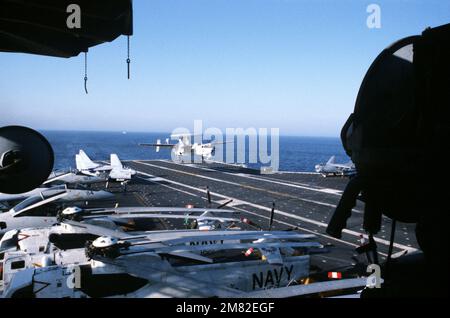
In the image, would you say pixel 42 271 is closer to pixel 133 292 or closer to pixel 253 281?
pixel 133 292

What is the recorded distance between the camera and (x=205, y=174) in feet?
224

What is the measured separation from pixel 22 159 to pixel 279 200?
132 ft

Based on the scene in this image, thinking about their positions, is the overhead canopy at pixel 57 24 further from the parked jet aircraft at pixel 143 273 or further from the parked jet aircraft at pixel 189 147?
the parked jet aircraft at pixel 189 147

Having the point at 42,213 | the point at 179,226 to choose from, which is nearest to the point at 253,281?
the point at 179,226

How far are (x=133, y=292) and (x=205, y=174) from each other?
57.5m

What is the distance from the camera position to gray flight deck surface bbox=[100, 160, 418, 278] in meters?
24.8

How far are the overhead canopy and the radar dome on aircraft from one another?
3278 millimetres

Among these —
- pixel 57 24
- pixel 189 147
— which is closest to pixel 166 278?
pixel 57 24

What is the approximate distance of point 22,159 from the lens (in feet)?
14.4

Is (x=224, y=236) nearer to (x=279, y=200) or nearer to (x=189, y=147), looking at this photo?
(x=279, y=200)

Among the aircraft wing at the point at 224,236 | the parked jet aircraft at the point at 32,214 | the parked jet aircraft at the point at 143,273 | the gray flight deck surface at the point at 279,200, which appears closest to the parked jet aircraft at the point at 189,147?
the gray flight deck surface at the point at 279,200
